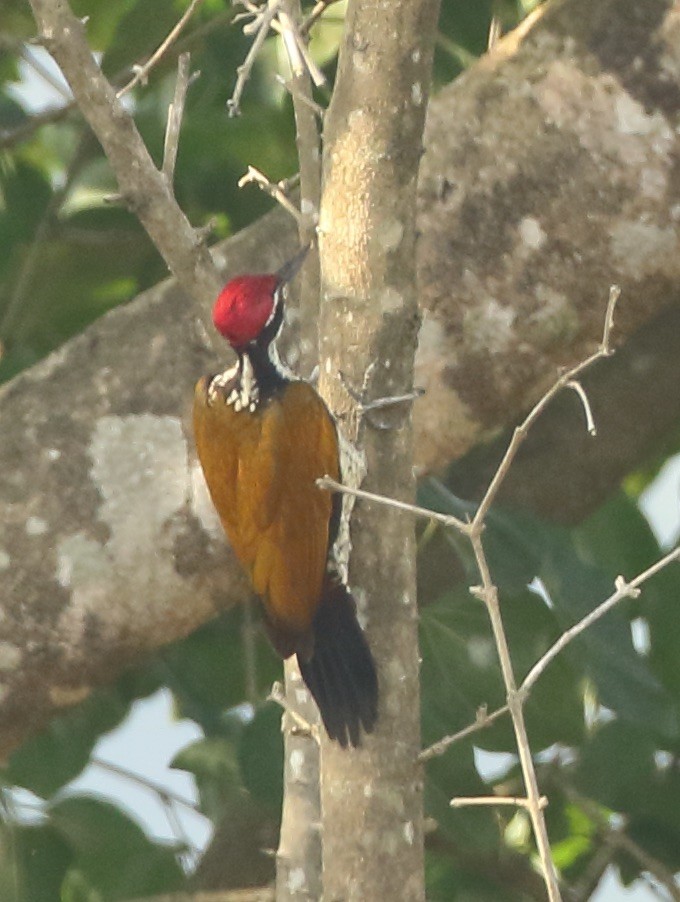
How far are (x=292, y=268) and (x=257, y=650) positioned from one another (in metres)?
1.17

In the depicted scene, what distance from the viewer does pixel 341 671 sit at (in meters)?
2.04

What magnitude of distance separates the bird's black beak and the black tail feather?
44 cm

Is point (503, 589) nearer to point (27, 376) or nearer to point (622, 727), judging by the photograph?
point (622, 727)

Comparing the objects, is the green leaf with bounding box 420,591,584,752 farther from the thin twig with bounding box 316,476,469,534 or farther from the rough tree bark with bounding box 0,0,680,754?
the thin twig with bounding box 316,476,469,534

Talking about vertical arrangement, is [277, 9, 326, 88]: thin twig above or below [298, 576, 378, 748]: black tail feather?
above

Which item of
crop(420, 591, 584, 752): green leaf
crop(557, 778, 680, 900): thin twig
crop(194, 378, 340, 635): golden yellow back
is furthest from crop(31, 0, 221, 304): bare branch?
crop(557, 778, 680, 900): thin twig

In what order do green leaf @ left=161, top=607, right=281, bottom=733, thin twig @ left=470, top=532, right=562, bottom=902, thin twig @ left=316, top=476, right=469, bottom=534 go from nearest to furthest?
thin twig @ left=470, top=532, right=562, bottom=902
thin twig @ left=316, top=476, right=469, bottom=534
green leaf @ left=161, top=607, right=281, bottom=733

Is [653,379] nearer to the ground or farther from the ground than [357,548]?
nearer to the ground

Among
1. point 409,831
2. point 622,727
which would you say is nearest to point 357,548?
point 409,831

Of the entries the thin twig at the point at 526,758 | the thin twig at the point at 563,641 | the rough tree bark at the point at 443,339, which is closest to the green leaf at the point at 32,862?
the rough tree bark at the point at 443,339

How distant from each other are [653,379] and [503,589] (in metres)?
0.87

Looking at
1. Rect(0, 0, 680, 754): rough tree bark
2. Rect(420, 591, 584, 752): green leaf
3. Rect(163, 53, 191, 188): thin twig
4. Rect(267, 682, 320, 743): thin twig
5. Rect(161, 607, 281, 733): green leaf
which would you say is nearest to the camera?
Rect(267, 682, 320, 743): thin twig

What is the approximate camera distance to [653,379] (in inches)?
134

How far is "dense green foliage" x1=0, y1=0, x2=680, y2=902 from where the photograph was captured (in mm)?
2807
